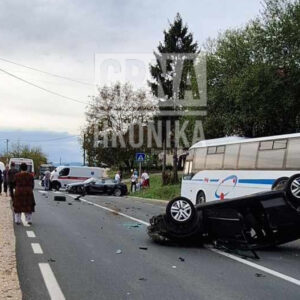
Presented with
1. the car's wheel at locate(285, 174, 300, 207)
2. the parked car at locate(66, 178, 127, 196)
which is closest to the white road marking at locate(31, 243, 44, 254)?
the car's wheel at locate(285, 174, 300, 207)

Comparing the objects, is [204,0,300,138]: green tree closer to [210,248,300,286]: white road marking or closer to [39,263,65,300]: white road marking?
[210,248,300,286]: white road marking

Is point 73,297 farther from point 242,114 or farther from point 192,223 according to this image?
point 242,114

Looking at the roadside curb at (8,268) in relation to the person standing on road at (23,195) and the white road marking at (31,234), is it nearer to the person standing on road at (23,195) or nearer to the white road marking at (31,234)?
the white road marking at (31,234)

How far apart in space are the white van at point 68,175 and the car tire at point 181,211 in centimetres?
3401

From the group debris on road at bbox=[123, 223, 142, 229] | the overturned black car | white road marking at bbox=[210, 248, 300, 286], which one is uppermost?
the overturned black car

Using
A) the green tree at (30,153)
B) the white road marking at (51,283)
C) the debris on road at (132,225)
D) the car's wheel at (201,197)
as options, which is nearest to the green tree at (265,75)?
the car's wheel at (201,197)

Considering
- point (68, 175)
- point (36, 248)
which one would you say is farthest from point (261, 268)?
point (68, 175)

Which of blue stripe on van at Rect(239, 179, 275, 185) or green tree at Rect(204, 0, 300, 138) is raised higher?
green tree at Rect(204, 0, 300, 138)

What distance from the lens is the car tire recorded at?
33.5 ft

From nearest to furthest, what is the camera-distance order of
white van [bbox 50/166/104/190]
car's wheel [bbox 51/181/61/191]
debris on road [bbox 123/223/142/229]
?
debris on road [bbox 123/223/142/229] < car's wheel [bbox 51/181/61/191] < white van [bbox 50/166/104/190]

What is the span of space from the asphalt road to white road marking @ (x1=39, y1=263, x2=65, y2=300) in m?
0.01

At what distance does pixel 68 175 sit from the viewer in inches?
1750

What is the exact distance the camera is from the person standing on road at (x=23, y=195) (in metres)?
13.5

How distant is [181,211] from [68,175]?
3497 centimetres
